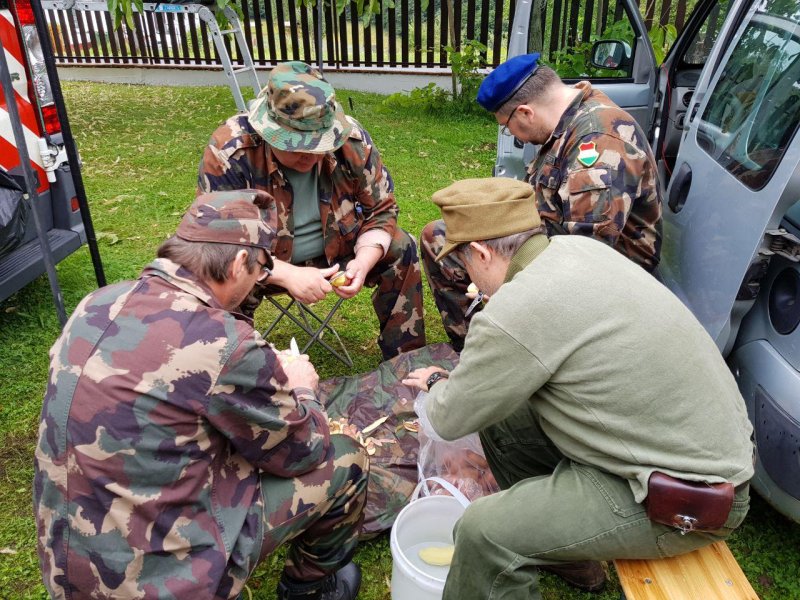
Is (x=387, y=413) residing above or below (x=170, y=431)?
below

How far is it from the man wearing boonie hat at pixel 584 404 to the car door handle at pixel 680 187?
4.74 ft

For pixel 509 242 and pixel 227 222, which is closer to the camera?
pixel 227 222

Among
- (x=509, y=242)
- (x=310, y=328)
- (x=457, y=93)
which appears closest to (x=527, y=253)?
(x=509, y=242)

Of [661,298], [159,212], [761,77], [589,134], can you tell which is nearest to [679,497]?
[661,298]

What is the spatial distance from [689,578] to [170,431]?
4.87ft

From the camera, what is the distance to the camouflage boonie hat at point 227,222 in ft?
5.77

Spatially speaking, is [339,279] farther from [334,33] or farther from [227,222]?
[334,33]

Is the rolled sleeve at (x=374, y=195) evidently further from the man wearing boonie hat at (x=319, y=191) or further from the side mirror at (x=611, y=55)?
the side mirror at (x=611, y=55)

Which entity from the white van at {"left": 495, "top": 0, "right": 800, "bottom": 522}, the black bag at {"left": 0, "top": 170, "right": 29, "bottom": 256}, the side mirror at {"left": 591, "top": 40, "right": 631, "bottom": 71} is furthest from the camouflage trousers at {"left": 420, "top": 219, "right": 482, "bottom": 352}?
the black bag at {"left": 0, "top": 170, "right": 29, "bottom": 256}

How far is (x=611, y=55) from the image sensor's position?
454 cm

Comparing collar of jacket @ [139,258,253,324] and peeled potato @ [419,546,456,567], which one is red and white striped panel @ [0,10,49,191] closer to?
collar of jacket @ [139,258,253,324]

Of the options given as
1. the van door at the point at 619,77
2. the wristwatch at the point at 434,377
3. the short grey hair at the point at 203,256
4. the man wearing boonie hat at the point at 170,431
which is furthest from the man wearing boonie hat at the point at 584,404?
the van door at the point at 619,77

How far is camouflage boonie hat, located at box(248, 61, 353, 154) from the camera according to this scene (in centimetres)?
289

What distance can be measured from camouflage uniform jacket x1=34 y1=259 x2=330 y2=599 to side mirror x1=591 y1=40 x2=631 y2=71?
3836 mm
